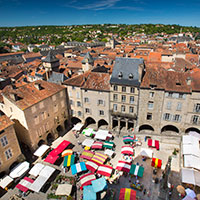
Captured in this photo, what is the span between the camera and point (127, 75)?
37.5m

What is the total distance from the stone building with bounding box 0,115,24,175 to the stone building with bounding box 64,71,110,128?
57.4ft

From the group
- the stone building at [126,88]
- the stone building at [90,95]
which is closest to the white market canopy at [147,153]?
the stone building at [126,88]

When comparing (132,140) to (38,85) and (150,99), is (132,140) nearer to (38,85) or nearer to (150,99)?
(150,99)

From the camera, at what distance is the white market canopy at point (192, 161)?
93.4ft

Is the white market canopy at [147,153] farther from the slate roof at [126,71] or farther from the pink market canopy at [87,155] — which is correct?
the slate roof at [126,71]

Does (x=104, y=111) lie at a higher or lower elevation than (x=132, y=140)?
higher

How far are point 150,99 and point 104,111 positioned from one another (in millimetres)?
12204

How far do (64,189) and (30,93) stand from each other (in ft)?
69.5

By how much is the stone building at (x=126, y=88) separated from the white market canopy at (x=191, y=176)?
15.6m

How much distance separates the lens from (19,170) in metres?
29.9

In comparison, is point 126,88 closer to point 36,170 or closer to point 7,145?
point 36,170

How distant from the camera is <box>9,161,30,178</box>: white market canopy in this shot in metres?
29.2

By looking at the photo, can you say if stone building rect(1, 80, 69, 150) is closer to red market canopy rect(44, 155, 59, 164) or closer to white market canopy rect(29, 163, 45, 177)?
red market canopy rect(44, 155, 59, 164)

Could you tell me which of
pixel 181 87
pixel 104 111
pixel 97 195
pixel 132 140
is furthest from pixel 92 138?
pixel 181 87
